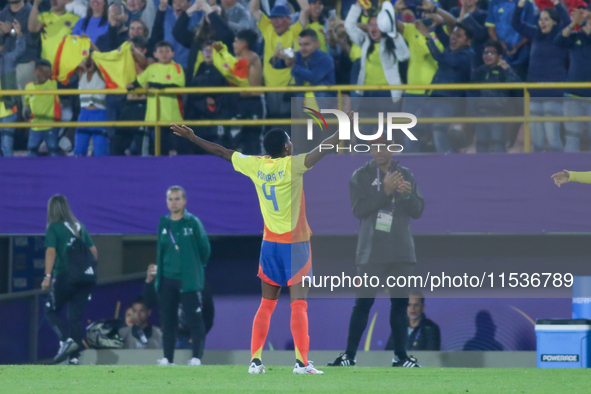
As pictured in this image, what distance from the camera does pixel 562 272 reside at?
10438mm

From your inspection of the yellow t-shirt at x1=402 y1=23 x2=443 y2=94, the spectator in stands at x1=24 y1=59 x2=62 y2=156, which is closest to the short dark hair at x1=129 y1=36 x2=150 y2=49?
the spectator in stands at x1=24 y1=59 x2=62 y2=156

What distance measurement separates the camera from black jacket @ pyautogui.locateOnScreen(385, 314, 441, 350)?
422 inches

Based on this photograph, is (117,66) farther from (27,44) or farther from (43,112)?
(27,44)

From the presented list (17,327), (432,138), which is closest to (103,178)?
(17,327)

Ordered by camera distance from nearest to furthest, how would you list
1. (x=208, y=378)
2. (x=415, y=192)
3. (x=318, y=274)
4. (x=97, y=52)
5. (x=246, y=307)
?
(x=208, y=378), (x=415, y=192), (x=318, y=274), (x=97, y=52), (x=246, y=307)

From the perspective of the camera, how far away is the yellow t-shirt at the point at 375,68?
10.8m

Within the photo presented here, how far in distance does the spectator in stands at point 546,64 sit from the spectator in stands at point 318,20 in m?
2.42

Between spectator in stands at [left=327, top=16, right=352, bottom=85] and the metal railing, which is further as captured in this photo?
spectator in stands at [left=327, top=16, right=352, bottom=85]

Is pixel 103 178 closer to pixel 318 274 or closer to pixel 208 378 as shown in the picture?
pixel 318 274

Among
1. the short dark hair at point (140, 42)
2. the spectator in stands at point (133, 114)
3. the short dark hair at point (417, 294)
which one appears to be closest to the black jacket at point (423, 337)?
the short dark hair at point (417, 294)

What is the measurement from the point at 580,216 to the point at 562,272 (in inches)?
28.0

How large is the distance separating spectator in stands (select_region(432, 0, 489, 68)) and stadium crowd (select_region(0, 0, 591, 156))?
0.02 metres

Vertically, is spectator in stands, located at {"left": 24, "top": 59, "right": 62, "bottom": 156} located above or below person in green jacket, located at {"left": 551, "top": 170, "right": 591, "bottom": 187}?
above

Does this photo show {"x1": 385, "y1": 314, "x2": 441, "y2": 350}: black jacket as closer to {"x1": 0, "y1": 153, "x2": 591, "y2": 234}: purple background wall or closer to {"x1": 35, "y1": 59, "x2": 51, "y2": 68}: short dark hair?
{"x1": 0, "y1": 153, "x2": 591, "y2": 234}: purple background wall
